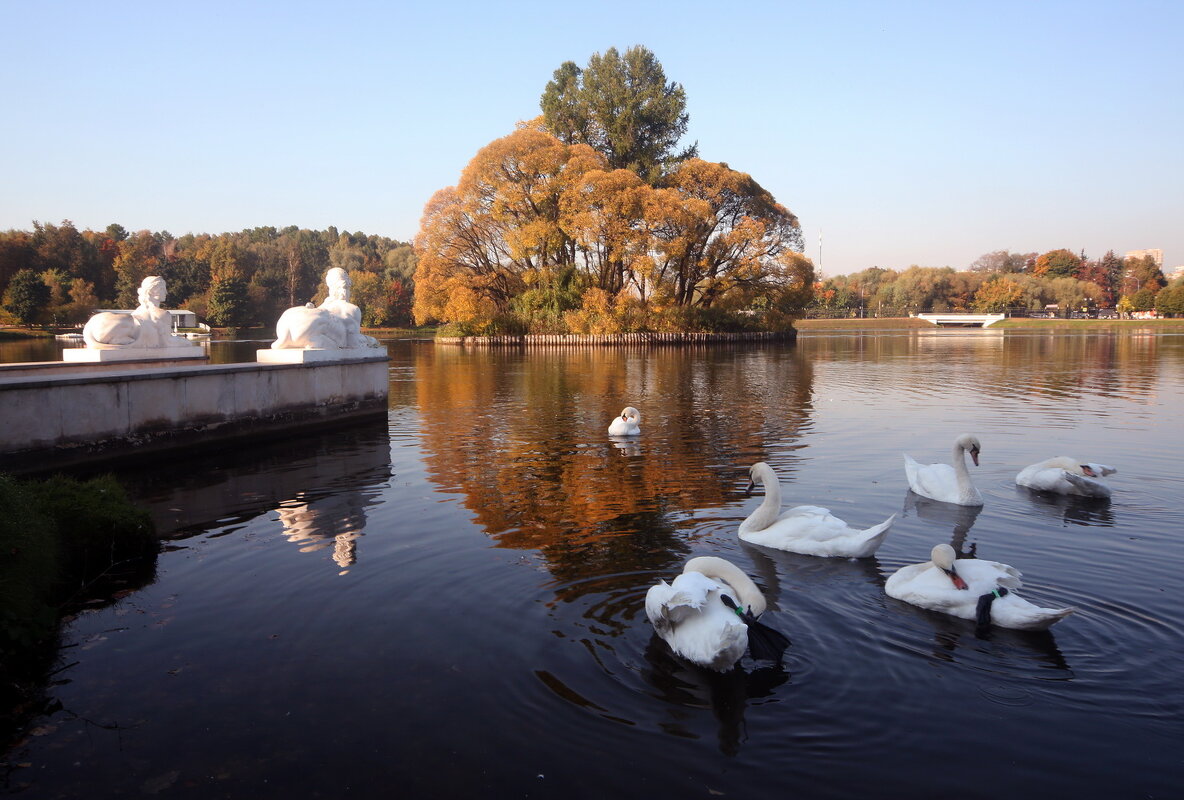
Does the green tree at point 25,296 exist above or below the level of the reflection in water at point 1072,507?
above

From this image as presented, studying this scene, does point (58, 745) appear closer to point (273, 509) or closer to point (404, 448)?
point (273, 509)

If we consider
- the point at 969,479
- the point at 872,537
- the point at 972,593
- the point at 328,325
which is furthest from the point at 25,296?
the point at 972,593

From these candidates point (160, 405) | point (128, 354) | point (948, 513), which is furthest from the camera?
point (128, 354)

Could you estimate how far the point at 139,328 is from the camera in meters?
16.9

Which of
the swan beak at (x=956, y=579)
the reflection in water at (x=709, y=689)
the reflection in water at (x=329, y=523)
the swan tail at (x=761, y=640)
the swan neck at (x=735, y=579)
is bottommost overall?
the reflection in water at (x=709, y=689)

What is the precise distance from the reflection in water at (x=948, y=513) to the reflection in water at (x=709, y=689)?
4438 millimetres

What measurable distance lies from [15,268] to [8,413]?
79408 millimetres

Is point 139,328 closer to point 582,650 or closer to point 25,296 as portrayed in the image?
point 582,650

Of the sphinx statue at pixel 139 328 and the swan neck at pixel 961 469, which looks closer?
the swan neck at pixel 961 469

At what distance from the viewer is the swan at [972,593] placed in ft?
19.8

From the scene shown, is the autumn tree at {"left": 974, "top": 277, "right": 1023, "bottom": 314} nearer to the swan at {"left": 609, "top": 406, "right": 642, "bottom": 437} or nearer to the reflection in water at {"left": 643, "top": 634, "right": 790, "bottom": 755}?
→ the swan at {"left": 609, "top": 406, "right": 642, "bottom": 437}

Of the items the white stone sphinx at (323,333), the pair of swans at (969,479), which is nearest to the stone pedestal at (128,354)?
the white stone sphinx at (323,333)

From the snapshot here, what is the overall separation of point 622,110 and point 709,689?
70681 millimetres

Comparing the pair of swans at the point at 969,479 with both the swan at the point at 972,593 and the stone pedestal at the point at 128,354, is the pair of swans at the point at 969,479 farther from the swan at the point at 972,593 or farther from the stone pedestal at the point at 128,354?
the stone pedestal at the point at 128,354
